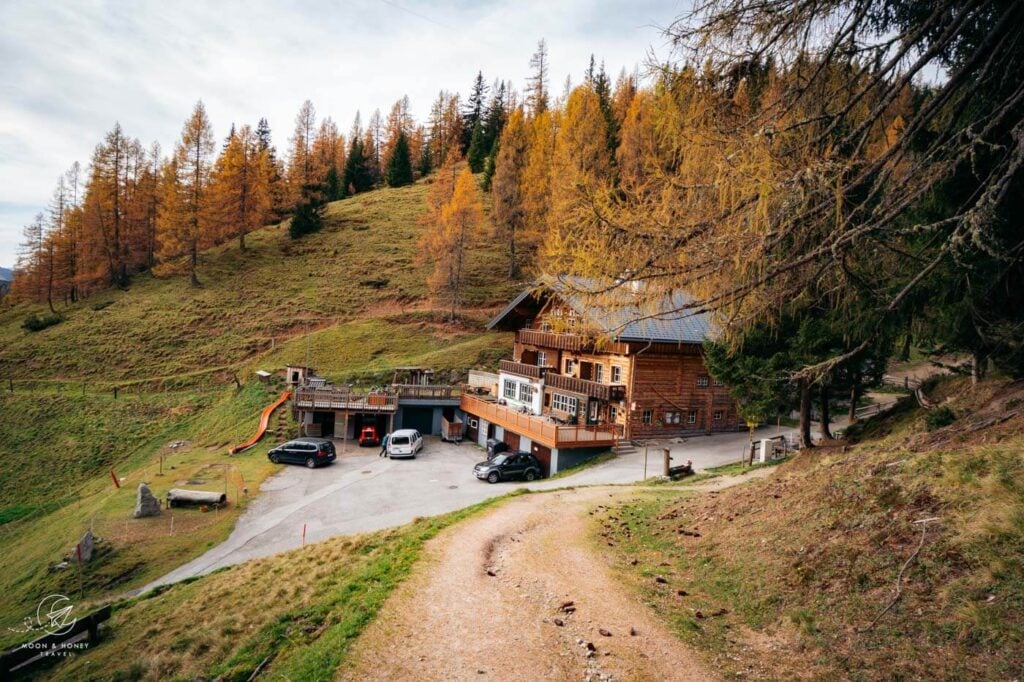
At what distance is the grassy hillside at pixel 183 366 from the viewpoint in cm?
1948

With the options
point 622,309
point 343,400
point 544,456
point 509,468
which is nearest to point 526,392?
point 544,456

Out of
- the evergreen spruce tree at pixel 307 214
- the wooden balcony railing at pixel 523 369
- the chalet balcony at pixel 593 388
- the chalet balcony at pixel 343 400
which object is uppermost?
the evergreen spruce tree at pixel 307 214

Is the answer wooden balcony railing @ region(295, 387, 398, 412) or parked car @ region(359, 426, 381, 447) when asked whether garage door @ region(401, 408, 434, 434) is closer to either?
wooden balcony railing @ region(295, 387, 398, 412)

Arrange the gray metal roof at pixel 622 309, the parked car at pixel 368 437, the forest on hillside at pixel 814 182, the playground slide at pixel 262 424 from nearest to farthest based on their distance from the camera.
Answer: the forest on hillside at pixel 814 182
the gray metal roof at pixel 622 309
the playground slide at pixel 262 424
the parked car at pixel 368 437

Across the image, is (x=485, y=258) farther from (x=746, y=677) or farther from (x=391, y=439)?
(x=746, y=677)

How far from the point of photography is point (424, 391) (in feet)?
118

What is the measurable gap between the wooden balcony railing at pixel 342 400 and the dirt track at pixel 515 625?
2312 centimetres

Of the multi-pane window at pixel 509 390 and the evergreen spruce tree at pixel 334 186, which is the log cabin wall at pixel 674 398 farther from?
the evergreen spruce tree at pixel 334 186

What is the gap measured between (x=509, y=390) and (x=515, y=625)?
96.1 feet

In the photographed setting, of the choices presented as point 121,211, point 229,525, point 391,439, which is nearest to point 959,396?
point 229,525

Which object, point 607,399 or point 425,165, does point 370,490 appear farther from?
point 425,165

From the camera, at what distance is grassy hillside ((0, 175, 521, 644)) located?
19484mm

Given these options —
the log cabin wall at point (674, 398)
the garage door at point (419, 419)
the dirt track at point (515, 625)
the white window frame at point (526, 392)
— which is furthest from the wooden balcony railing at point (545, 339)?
the dirt track at point (515, 625)

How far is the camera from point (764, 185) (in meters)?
5.24
